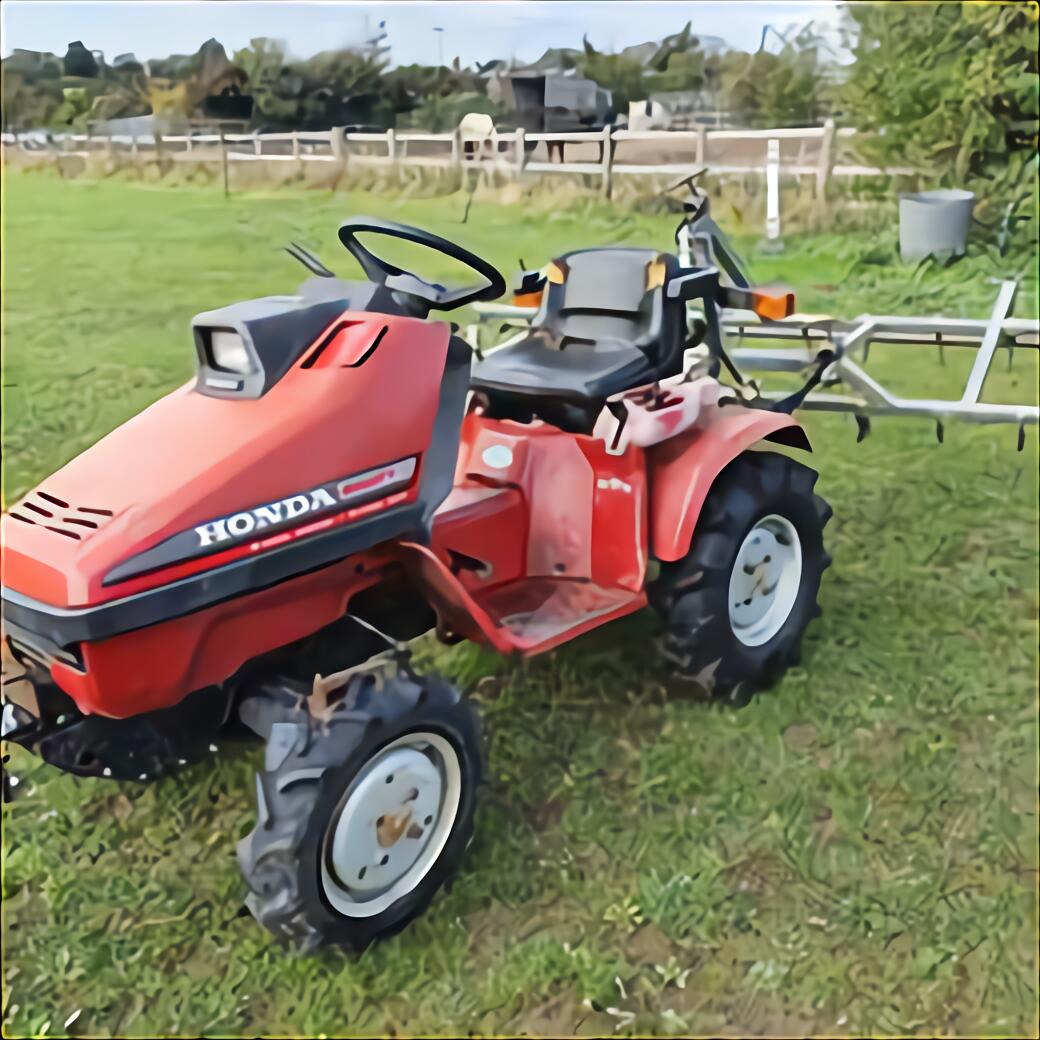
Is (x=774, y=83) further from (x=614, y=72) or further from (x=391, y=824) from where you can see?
(x=391, y=824)

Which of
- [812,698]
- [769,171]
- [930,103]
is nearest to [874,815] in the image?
[812,698]

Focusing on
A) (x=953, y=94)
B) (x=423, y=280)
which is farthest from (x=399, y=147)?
(x=953, y=94)

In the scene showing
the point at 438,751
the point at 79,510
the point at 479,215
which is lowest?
the point at 438,751

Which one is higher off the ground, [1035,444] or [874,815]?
[1035,444]

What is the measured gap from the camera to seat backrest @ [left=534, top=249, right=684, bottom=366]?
2574 mm

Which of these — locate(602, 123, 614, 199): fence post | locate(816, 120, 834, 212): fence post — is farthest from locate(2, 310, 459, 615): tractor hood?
locate(816, 120, 834, 212): fence post

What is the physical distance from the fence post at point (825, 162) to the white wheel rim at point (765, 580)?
15.2 feet

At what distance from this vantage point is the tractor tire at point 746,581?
8.13 ft

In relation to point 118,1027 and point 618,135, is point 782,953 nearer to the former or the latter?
point 118,1027

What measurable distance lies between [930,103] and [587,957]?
24.0 ft

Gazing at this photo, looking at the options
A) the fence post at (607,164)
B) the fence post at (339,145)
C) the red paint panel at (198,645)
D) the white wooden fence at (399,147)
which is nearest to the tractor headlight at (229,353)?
the red paint panel at (198,645)

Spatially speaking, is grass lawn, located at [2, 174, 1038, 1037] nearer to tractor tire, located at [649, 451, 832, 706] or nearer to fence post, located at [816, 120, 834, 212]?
tractor tire, located at [649, 451, 832, 706]

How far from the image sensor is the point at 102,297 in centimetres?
563

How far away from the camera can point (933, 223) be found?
690 centimetres
